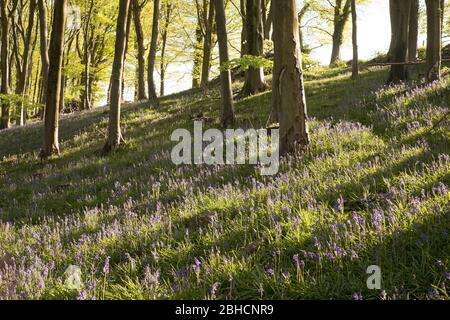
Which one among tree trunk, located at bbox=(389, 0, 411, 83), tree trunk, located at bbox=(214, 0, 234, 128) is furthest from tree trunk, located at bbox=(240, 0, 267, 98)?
tree trunk, located at bbox=(389, 0, 411, 83)

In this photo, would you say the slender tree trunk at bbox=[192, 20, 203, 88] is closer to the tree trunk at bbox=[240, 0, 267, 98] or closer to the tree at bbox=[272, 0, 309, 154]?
the tree trunk at bbox=[240, 0, 267, 98]

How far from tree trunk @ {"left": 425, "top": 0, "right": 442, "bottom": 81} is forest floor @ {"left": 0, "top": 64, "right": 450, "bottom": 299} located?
2.74m

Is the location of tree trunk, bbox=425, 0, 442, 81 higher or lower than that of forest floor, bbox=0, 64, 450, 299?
higher

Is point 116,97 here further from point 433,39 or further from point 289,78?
point 433,39

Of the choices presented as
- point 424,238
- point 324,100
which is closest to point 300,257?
point 424,238

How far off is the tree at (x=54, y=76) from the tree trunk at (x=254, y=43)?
7.58m

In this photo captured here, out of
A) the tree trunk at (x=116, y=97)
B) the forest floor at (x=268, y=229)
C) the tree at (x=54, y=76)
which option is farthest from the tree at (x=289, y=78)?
the tree at (x=54, y=76)

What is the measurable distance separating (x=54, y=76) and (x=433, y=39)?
1175 cm

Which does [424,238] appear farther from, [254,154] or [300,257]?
Answer: [254,154]

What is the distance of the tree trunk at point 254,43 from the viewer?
17.3m

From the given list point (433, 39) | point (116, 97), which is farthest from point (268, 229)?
point (433, 39)

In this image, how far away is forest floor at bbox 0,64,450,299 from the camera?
323cm

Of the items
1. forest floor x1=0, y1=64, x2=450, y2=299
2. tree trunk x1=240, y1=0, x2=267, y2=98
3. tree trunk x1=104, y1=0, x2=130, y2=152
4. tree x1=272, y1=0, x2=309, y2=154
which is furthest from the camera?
tree trunk x1=240, y1=0, x2=267, y2=98

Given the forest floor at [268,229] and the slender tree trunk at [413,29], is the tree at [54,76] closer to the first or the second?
the forest floor at [268,229]
